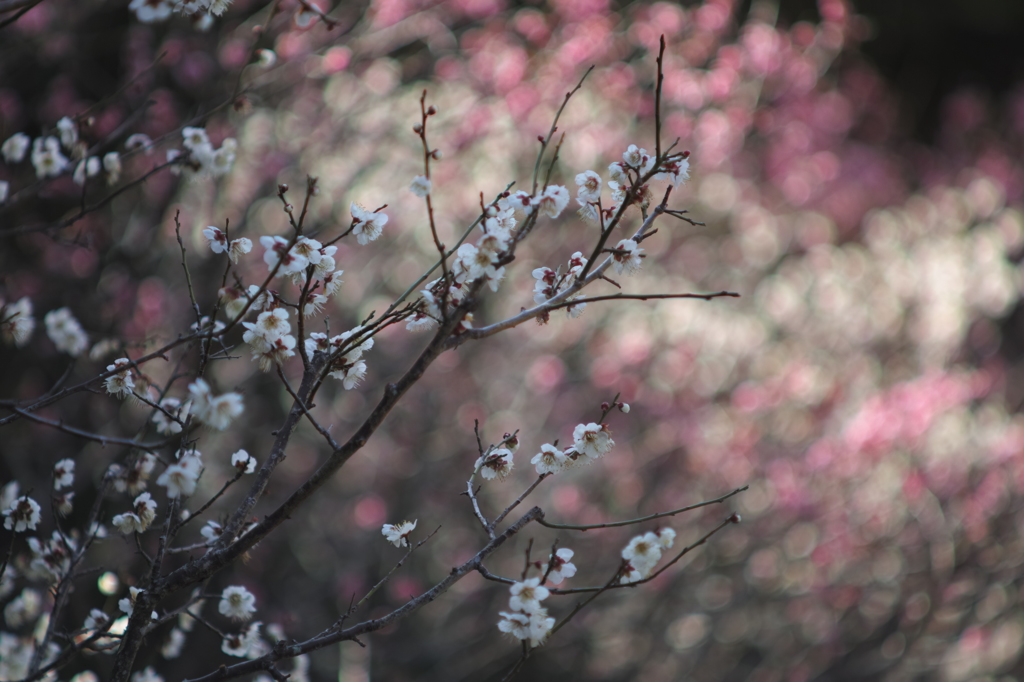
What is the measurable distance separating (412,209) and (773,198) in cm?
367

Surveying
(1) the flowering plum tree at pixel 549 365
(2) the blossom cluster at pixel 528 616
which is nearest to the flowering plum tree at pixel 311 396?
(2) the blossom cluster at pixel 528 616

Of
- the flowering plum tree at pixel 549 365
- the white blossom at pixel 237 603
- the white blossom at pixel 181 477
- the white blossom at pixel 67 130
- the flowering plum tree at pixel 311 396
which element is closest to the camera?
the white blossom at pixel 181 477

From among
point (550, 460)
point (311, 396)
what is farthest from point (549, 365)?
point (311, 396)

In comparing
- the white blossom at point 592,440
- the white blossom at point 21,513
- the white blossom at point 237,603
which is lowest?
the white blossom at point 237,603

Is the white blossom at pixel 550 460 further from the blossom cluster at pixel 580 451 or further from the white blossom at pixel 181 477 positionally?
the white blossom at pixel 181 477

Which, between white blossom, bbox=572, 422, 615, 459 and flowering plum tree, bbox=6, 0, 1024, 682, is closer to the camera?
white blossom, bbox=572, 422, 615, 459

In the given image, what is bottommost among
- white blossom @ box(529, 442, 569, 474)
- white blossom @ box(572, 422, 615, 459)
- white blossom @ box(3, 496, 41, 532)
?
white blossom @ box(3, 496, 41, 532)

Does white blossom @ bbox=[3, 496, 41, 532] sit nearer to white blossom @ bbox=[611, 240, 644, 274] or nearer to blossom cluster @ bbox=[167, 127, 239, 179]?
blossom cluster @ bbox=[167, 127, 239, 179]

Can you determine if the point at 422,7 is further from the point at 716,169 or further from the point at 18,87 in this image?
the point at 18,87

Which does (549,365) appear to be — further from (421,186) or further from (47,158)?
(421,186)

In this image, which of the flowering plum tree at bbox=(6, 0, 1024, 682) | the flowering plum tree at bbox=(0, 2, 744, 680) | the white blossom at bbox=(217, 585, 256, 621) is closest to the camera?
the flowering plum tree at bbox=(0, 2, 744, 680)

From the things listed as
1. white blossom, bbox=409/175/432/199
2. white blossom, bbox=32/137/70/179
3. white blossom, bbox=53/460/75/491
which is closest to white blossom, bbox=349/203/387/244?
white blossom, bbox=409/175/432/199

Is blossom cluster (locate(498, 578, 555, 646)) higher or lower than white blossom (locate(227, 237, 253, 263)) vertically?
lower

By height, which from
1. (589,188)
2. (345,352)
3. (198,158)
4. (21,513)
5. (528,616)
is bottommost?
(528,616)
